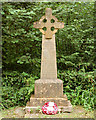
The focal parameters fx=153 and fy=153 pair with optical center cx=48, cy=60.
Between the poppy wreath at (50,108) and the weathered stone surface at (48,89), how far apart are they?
13.2 inches

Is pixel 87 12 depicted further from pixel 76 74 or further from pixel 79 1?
pixel 76 74

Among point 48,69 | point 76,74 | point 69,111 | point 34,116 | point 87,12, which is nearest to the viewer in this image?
point 34,116

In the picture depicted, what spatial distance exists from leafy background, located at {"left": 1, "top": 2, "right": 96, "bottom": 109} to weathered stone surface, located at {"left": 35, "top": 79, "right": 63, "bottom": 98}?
1.32 metres

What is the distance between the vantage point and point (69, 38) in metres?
6.52

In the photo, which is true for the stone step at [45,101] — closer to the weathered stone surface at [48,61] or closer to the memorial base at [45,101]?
the memorial base at [45,101]

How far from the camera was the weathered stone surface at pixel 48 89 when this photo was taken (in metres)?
4.30

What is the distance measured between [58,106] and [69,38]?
3279mm

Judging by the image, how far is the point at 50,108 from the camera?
3.88 m

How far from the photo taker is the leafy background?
5879mm

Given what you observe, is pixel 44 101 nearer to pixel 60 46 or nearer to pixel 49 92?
pixel 49 92

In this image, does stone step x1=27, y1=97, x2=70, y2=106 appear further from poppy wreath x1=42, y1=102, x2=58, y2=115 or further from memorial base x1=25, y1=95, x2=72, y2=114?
poppy wreath x1=42, y1=102, x2=58, y2=115

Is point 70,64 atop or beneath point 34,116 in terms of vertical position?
atop

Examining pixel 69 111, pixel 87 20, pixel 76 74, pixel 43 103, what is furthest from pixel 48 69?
pixel 87 20

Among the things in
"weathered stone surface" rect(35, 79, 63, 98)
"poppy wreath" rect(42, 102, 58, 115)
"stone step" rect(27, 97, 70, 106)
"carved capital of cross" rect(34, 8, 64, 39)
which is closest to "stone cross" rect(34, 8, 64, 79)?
"carved capital of cross" rect(34, 8, 64, 39)
